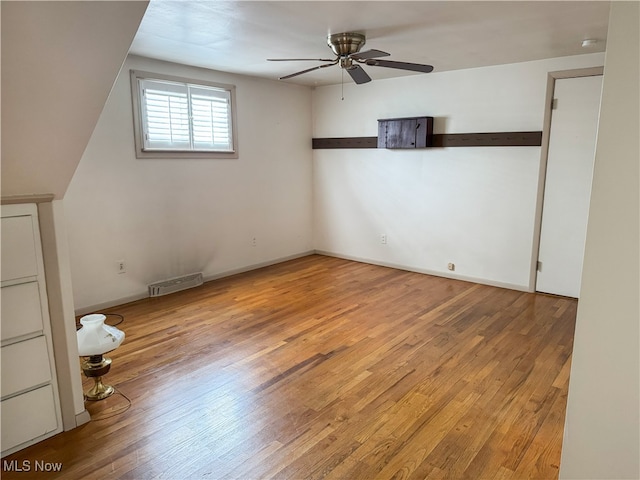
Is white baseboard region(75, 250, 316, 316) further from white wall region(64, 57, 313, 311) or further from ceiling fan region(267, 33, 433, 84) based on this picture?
ceiling fan region(267, 33, 433, 84)

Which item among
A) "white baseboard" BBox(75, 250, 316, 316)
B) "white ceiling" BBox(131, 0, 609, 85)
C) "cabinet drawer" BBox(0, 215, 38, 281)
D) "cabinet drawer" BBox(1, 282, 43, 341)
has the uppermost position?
"white ceiling" BBox(131, 0, 609, 85)

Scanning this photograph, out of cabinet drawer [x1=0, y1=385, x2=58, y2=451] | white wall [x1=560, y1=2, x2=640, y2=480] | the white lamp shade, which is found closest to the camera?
white wall [x1=560, y1=2, x2=640, y2=480]

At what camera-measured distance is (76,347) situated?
2266 mm

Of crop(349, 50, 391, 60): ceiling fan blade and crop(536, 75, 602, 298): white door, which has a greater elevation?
crop(349, 50, 391, 60): ceiling fan blade

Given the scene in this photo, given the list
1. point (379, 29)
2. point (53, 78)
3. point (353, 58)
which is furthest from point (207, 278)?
point (53, 78)

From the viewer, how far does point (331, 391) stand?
2.66m

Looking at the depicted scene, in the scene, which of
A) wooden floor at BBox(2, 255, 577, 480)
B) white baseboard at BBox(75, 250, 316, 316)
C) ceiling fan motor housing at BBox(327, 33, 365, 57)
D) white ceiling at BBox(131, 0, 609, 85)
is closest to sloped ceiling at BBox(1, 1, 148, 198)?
white ceiling at BBox(131, 0, 609, 85)

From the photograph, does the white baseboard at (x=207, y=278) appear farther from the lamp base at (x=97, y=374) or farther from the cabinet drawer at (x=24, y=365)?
the cabinet drawer at (x=24, y=365)

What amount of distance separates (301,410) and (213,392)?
0.60 m

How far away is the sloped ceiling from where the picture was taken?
1.38 metres

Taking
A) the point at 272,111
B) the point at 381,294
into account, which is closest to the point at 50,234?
the point at 381,294

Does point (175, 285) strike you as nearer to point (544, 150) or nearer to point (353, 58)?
point (353, 58)

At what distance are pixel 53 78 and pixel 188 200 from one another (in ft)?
10.5

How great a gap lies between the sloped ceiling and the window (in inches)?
96.5
